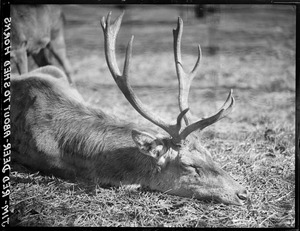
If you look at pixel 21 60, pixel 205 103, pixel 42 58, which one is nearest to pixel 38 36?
pixel 42 58

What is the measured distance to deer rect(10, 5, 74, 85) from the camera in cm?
512

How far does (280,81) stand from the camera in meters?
5.44

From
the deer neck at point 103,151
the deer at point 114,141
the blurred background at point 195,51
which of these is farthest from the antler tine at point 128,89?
the blurred background at point 195,51

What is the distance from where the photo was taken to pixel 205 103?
5.90m

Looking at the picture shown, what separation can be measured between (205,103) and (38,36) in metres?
2.10

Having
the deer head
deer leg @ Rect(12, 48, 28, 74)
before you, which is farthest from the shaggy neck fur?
deer leg @ Rect(12, 48, 28, 74)

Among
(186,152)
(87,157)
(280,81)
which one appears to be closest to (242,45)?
(280,81)

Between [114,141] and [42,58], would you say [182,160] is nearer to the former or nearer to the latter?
[114,141]

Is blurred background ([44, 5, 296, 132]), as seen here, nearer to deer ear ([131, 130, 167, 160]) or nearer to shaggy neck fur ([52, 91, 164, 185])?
shaggy neck fur ([52, 91, 164, 185])

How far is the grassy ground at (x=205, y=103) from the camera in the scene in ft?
14.4

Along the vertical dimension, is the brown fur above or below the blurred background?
below

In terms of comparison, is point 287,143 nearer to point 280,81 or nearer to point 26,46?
point 280,81

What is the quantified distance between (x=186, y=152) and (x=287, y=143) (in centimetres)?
142

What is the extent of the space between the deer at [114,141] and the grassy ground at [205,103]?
112 millimetres
